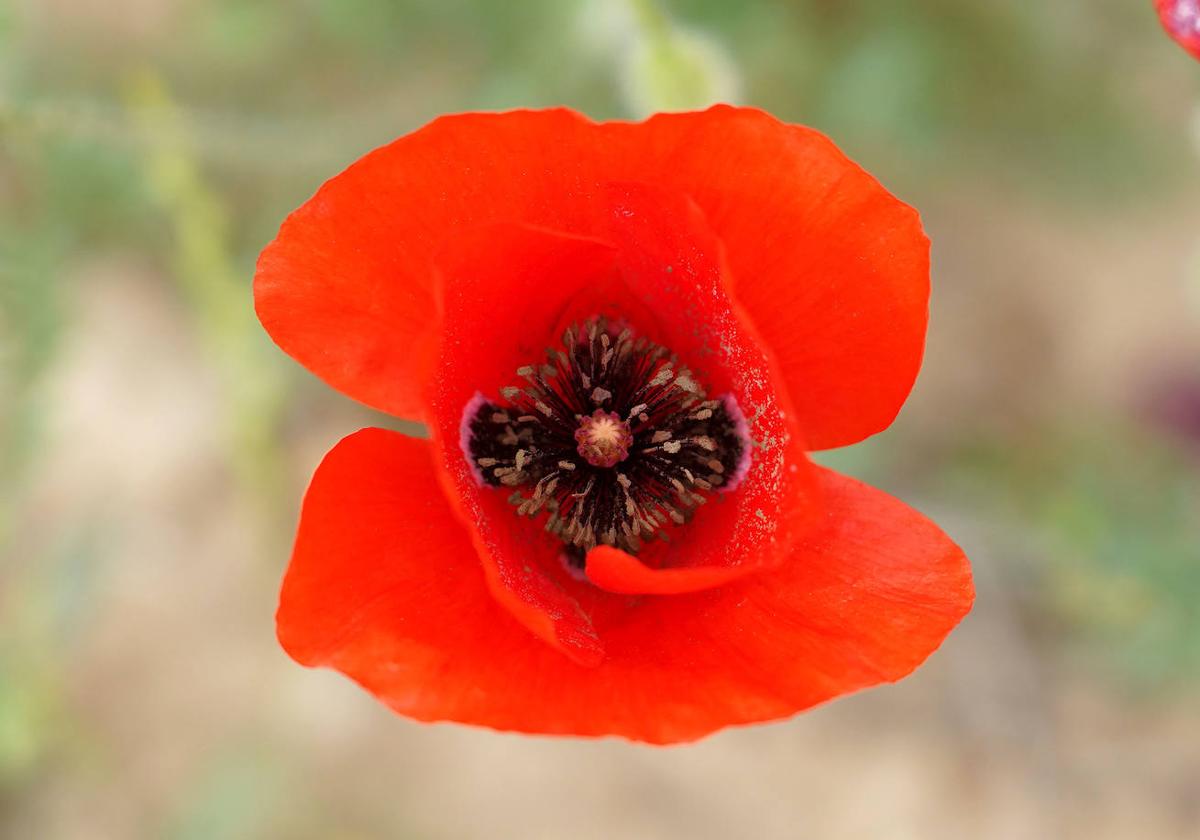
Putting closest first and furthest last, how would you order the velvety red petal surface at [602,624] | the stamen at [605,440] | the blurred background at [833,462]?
the velvety red petal surface at [602,624]
the stamen at [605,440]
the blurred background at [833,462]

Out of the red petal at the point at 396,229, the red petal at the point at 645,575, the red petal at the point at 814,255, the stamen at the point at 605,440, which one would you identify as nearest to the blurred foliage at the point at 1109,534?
the stamen at the point at 605,440

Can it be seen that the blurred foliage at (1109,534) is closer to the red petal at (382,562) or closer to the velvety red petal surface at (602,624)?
the velvety red petal surface at (602,624)

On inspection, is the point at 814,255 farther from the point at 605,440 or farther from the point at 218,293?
the point at 218,293

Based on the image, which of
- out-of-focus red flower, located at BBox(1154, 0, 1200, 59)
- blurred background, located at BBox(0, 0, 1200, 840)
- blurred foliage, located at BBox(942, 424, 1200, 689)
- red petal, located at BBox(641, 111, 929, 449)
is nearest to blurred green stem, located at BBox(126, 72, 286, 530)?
blurred background, located at BBox(0, 0, 1200, 840)

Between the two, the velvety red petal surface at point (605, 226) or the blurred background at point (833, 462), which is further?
the blurred background at point (833, 462)

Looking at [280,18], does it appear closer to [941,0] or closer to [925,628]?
[941,0]

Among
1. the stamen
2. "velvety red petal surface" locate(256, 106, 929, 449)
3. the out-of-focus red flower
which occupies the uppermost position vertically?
the out-of-focus red flower

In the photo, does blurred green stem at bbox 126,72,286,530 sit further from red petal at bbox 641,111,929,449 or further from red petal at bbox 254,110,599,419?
red petal at bbox 641,111,929,449
